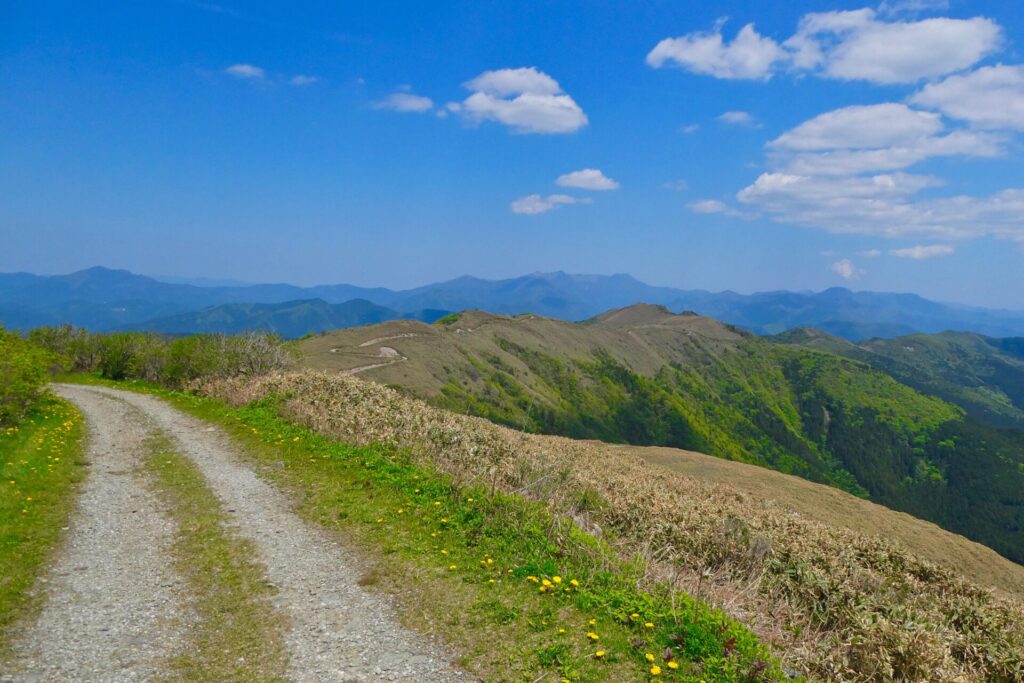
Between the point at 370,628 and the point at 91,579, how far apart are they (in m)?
6.65

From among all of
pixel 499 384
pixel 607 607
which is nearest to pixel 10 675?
pixel 607 607

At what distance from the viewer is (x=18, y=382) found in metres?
27.2

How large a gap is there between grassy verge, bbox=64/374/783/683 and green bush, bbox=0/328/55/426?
18493mm

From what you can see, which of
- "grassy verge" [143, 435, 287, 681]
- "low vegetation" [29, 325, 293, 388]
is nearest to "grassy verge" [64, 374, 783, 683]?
"grassy verge" [143, 435, 287, 681]

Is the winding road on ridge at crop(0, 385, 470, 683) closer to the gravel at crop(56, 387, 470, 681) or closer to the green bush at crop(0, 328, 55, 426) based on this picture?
the gravel at crop(56, 387, 470, 681)

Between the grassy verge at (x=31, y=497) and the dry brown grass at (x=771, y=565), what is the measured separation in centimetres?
→ 890

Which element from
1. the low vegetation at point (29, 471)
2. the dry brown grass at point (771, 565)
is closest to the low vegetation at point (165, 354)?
the low vegetation at point (29, 471)

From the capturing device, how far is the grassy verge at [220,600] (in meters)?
9.09

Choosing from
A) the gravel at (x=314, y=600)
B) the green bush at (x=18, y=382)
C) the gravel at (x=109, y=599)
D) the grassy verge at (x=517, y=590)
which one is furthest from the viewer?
the green bush at (x=18, y=382)

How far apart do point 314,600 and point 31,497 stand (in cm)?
1119

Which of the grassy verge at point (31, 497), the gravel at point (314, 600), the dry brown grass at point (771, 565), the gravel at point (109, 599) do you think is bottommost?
the dry brown grass at point (771, 565)

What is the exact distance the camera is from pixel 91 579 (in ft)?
39.3

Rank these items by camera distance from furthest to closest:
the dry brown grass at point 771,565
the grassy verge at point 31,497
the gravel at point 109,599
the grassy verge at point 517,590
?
1. the grassy verge at point 31,497
2. the dry brown grass at point 771,565
3. the grassy verge at point 517,590
4. the gravel at point 109,599

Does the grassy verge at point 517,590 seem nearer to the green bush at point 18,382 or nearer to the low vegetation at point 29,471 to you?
the low vegetation at point 29,471
